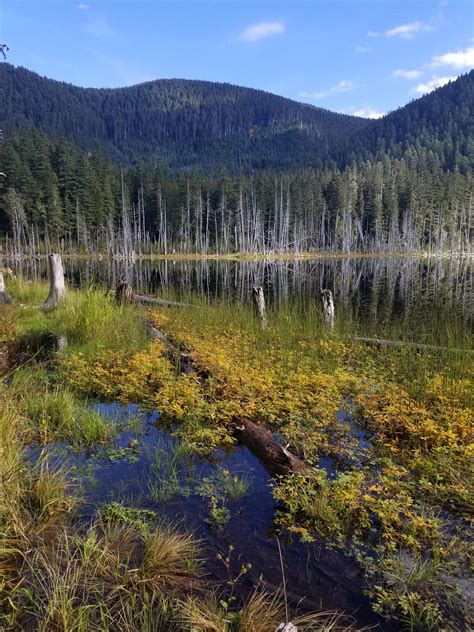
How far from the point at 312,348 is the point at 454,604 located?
22.8ft

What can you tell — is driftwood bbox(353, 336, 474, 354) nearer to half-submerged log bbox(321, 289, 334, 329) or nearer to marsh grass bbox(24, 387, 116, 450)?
half-submerged log bbox(321, 289, 334, 329)

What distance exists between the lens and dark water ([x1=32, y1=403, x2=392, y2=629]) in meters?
3.37

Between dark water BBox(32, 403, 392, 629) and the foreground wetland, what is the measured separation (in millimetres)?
18

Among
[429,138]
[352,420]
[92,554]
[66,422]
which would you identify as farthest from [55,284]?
[429,138]

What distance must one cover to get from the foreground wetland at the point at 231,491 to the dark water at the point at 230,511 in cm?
2

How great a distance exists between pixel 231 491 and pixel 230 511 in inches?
11.1

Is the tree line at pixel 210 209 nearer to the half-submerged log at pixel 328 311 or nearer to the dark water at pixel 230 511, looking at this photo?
the half-submerged log at pixel 328 311

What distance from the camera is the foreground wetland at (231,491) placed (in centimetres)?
307

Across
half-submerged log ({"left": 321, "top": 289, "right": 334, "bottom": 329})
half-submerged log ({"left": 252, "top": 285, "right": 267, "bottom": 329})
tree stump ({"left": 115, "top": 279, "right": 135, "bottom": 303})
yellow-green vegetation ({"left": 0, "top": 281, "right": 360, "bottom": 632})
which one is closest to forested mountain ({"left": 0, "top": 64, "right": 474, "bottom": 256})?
tree stump ({"left": 115, "top": 279, "right": 135, "bottom": 303})

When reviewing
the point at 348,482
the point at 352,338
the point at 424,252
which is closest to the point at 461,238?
the point at 424,252

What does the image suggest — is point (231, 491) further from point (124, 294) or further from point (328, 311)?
point (124, 294)

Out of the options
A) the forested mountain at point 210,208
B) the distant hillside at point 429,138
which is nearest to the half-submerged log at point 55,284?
the forested mountain at point 210,208

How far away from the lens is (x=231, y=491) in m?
4.59

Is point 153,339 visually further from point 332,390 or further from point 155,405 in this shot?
point 332,390
